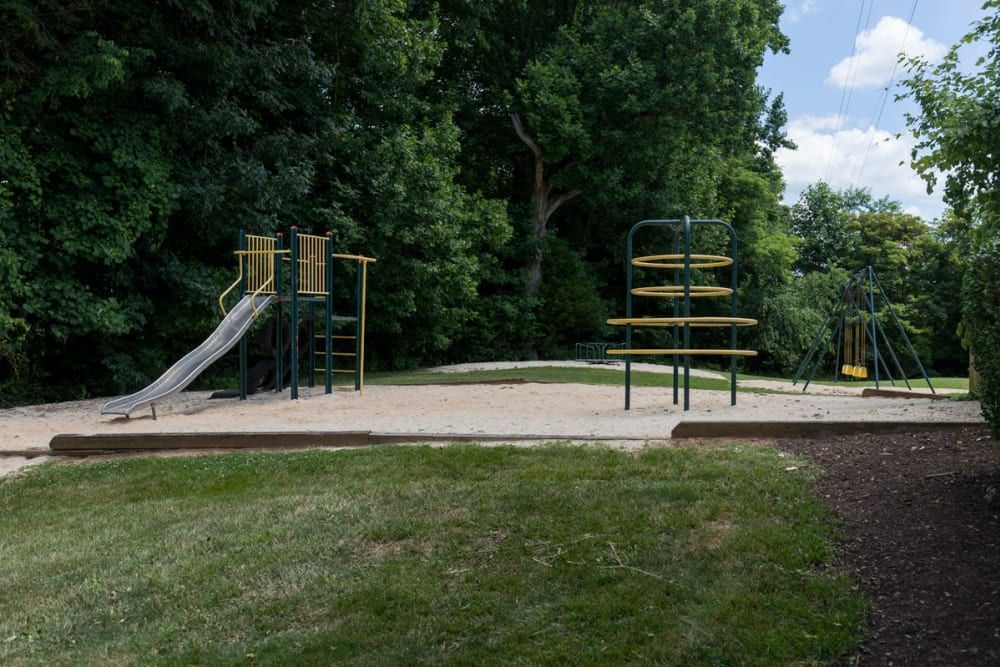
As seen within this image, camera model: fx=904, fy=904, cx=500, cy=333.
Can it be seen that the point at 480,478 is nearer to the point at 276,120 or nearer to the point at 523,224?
the point at 276,120

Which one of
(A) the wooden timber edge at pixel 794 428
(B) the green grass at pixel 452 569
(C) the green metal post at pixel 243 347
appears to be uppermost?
(C) the green metal post at pixel 243 347

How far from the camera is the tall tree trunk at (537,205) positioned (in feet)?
84.3

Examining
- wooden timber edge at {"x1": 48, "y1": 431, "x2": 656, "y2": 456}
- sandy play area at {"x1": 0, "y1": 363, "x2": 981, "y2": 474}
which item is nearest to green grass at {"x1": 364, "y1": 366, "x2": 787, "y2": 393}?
sandy play area at {"x1": 0, "y1": 363, "x2": 981, "y2": 474}

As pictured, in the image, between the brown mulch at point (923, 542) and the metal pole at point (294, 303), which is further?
the metal pole at point (294, 303)

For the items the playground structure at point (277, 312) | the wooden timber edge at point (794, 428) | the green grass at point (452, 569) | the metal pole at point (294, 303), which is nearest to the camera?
the green grass at point (452, 569)

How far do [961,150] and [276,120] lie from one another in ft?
47.6

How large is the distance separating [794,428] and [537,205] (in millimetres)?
20564

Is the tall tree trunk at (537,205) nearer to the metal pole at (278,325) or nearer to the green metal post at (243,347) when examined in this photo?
the metal pole at (278,325)

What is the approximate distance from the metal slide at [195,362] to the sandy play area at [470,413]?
0.64 feet

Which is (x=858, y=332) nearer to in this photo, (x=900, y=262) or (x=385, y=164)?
(x=385, y=164)

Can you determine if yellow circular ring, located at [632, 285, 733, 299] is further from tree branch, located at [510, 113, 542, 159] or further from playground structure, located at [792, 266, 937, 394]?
tree branch, located at [510, 113, 542, 159]

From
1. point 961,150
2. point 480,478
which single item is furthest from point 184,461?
point 961,150

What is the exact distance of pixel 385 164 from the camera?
61.8ft

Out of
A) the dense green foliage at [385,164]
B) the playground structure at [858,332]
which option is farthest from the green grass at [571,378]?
the dense green foliage at [385,164]
